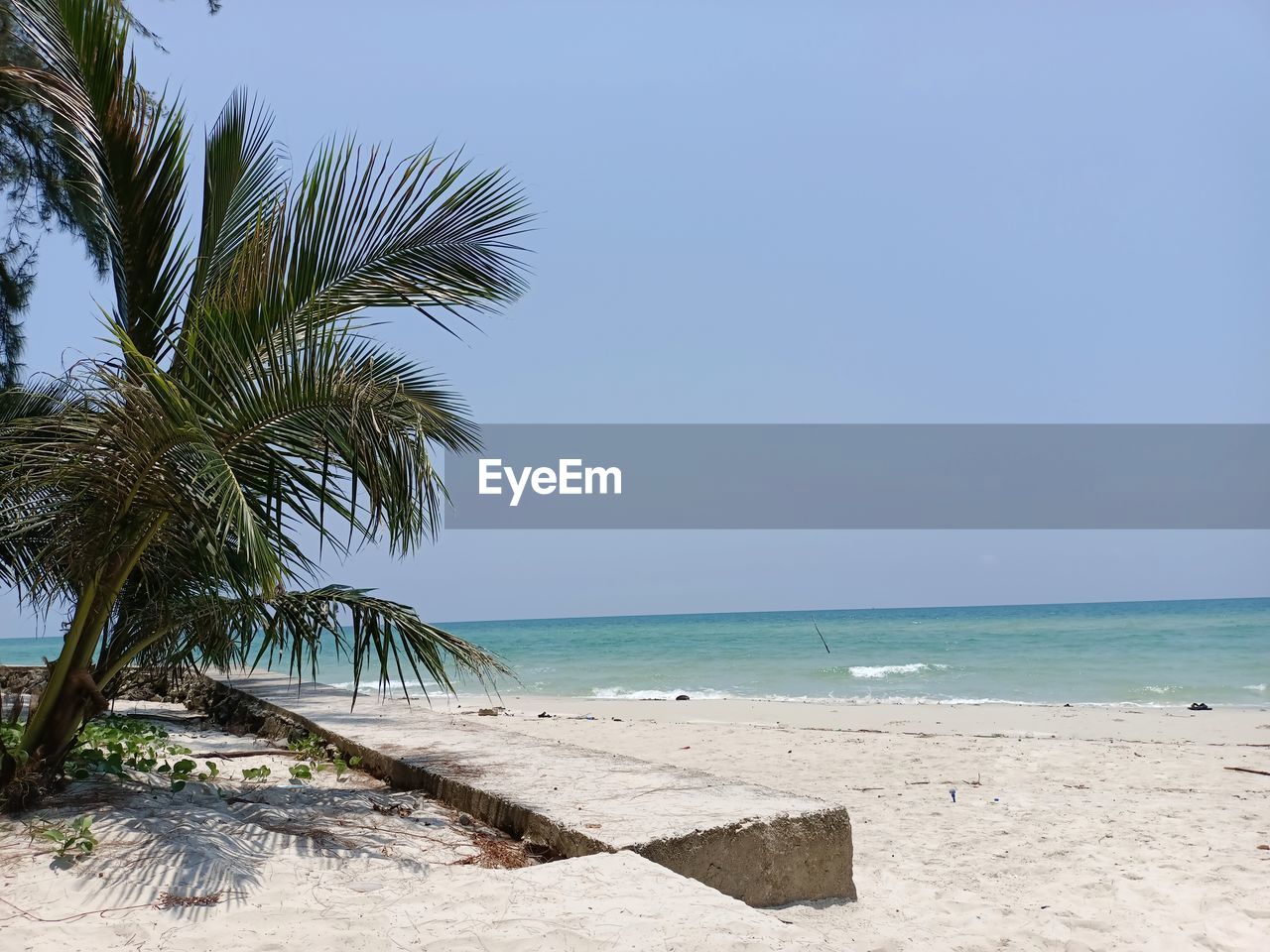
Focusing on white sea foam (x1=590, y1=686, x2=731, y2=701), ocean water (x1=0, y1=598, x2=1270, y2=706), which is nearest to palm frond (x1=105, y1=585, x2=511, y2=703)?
ocean water (x1=0, y1=598, x2=1270, y2=706)

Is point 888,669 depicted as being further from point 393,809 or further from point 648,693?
point 393,809

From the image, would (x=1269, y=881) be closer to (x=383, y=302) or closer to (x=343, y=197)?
(x=383, y=302)

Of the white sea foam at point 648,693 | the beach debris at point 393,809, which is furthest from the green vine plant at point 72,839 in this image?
the white sea foam at point 648,693

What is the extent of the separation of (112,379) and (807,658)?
90.7 ft

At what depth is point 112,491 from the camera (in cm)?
295

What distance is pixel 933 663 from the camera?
→ 25594 mm

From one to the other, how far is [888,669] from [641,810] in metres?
22.5

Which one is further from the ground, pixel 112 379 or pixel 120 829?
pixel 112 379

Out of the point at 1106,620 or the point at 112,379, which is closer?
the point at 112,379

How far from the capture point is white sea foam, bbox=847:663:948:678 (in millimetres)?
22844

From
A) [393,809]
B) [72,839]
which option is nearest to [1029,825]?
[393,809]

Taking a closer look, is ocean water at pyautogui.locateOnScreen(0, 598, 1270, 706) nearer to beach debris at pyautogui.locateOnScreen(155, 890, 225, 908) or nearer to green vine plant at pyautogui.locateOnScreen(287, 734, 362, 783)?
green vine plant at pyautogui.locateOnScreen(287, 734, 362, 783)

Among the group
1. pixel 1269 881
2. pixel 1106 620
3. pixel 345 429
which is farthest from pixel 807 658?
pixel 345 429

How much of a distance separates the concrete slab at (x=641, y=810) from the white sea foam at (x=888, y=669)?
19.3 m
